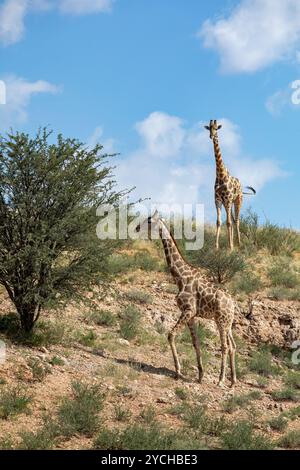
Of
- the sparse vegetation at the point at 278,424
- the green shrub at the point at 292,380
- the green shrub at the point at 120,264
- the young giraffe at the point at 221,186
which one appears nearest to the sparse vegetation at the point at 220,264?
the young giraffe at the point at 221,186

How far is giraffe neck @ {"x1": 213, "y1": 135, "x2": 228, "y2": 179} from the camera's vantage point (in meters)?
21.7

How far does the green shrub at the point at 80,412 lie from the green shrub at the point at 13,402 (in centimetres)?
58

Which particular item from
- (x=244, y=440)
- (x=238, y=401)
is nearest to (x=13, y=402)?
(x=244, y=440)

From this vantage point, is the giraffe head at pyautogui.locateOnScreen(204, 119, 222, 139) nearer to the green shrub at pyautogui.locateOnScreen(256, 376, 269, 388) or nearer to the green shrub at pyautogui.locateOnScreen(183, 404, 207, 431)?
the green shrub at pyautogui.locateOnScreen(256, 376, 269, 388)

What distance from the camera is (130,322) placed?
1574cm

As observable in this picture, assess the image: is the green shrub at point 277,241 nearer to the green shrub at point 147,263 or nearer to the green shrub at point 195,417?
the green shrub at point 147,263

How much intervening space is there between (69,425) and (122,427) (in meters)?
0.84

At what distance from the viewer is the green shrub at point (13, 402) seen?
33.4 feet

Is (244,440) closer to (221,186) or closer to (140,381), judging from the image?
(140,381)

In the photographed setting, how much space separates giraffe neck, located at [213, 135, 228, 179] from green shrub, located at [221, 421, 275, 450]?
1316 centimetres

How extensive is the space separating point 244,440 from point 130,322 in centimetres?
660

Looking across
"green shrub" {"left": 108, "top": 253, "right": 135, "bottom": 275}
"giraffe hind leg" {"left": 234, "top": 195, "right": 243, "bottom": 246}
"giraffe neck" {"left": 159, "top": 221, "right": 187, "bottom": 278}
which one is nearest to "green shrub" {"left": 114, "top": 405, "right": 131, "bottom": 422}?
"giraffe neck" {"left": 159, "top": 221, "right": 187, "bottom": 278}

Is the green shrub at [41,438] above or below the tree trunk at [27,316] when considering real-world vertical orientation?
below
